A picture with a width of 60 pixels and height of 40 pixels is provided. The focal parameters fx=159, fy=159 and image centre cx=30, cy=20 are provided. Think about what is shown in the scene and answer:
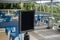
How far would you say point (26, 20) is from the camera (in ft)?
7.48

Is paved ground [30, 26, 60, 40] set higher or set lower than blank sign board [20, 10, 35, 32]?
lower

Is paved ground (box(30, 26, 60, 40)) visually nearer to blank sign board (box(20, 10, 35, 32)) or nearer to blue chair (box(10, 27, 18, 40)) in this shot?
blue chair (box(10, 27, 18, 40))

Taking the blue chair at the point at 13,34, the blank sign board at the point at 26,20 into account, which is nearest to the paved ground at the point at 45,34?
the blue chair at the point at 13,34

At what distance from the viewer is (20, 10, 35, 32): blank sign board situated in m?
2.22

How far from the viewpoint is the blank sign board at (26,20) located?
87.2 inches

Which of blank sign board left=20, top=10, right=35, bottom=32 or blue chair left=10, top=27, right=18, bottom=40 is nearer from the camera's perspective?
blank sign board left=20, top=10, right=35, bottom=32

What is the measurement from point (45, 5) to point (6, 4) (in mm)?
942

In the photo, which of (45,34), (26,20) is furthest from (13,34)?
(26,20)

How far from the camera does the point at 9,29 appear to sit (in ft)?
9.86

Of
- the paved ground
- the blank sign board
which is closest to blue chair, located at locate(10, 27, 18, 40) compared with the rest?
the paved ground

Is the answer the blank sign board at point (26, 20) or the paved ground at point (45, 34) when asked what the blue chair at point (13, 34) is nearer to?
the paved ground at point (45, 34)

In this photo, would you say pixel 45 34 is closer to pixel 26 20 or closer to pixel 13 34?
pixel 13 34

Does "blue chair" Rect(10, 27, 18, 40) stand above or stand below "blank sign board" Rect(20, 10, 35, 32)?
below

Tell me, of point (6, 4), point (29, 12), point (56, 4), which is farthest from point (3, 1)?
point (29, 12)
